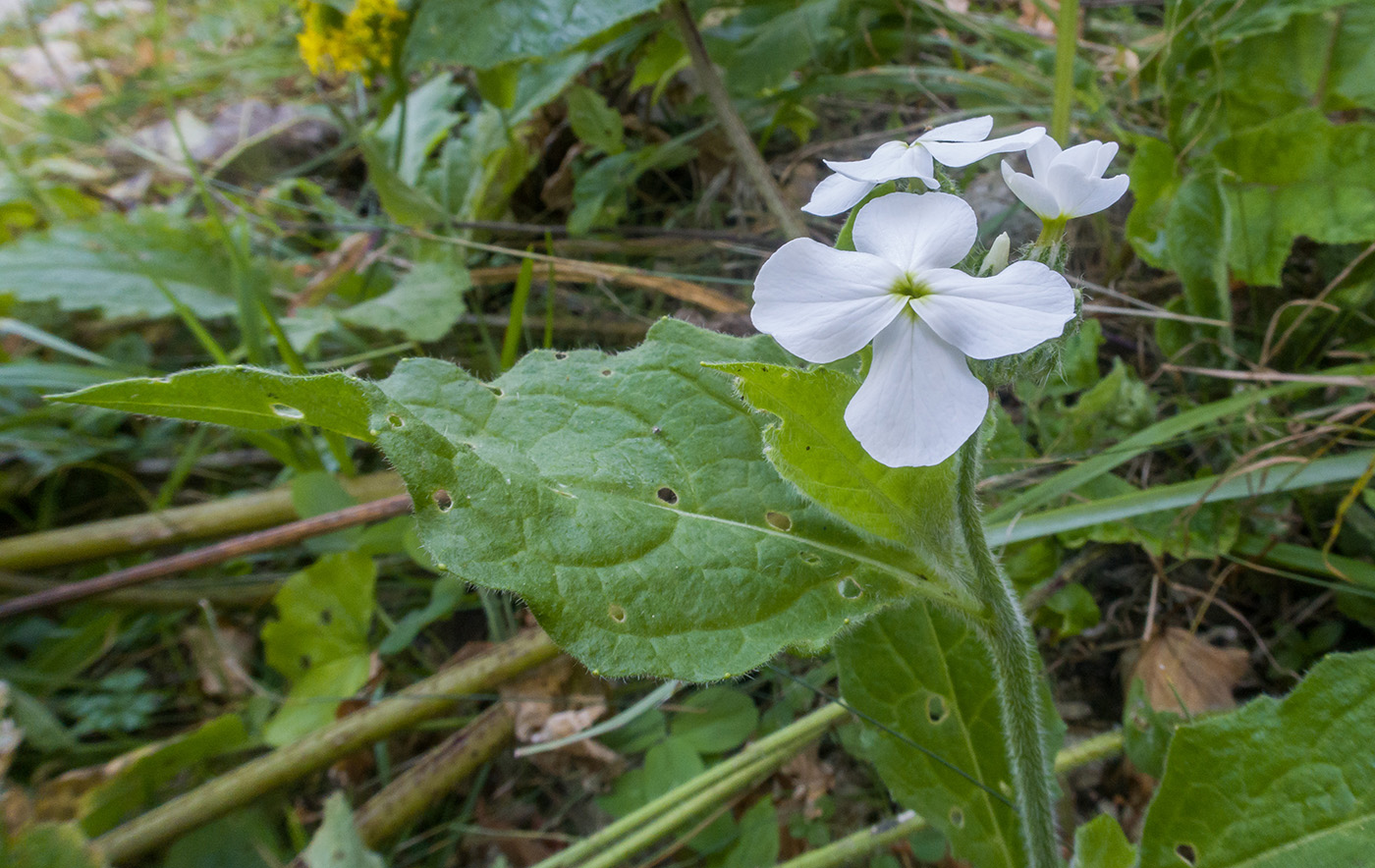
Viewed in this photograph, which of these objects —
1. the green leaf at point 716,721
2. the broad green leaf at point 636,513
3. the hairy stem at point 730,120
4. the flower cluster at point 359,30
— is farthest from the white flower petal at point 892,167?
the flower cluster at point 359,30

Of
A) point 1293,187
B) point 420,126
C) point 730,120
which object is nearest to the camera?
point 1293,187

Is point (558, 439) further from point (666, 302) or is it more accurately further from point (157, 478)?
point (157, 478)

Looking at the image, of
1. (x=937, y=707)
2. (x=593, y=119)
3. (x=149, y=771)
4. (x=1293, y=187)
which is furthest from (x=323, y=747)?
(x=1293, y=187)

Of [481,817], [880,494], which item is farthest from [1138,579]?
[481,817]

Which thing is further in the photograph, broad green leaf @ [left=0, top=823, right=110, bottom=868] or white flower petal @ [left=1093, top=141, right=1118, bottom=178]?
broad green leaf @ [left=0, top=823, right=110, bottom=868]

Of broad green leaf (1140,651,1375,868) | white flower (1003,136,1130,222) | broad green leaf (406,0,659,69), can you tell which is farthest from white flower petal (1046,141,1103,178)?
broad green leaf (406,0,659,69)

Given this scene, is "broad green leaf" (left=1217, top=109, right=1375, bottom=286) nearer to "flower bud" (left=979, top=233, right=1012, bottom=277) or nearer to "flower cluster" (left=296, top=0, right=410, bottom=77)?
"flower bud" (left=979, top=233, right=1012, bottom=277)

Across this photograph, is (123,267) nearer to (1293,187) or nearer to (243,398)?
(243,398)
